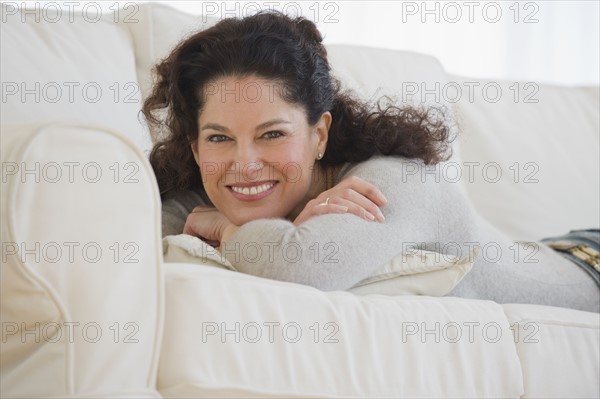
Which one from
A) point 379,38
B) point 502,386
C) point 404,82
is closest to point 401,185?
point 502,386

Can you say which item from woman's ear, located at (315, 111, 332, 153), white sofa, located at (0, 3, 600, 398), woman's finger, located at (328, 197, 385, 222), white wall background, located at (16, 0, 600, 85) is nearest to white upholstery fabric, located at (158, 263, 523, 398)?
white sofa, located at (0, 3, 600, 398)

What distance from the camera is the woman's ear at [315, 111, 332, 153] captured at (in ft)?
5.23

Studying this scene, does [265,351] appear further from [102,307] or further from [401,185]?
[401,185]

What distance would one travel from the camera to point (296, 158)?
4.92 feet

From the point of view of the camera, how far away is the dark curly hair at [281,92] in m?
1.50

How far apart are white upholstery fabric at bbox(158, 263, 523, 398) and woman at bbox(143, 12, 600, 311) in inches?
7.8

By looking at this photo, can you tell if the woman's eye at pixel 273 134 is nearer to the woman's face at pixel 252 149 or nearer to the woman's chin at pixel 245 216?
the woman's face at pixel 252 149

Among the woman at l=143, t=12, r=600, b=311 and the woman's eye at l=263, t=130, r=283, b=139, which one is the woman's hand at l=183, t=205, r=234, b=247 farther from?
the woman's eye at l=263, t=130, r=283, b=139

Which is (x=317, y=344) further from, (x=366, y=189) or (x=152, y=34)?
(x=152, y=34)

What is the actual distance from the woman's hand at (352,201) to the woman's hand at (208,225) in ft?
0.66

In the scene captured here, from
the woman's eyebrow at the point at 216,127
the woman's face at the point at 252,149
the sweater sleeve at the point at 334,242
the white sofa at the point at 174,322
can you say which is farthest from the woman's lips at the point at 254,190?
the white sofa at the point at 174,322

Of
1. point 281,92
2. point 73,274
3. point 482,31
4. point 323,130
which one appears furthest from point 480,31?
point 73,274

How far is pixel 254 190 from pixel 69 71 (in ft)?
1.57

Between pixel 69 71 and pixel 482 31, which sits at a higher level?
pixel 482 31
